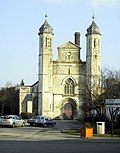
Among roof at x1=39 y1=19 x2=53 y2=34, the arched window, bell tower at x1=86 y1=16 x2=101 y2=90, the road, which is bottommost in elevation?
the road

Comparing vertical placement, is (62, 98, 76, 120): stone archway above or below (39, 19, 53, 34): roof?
below

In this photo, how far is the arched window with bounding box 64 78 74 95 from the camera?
8538 cm

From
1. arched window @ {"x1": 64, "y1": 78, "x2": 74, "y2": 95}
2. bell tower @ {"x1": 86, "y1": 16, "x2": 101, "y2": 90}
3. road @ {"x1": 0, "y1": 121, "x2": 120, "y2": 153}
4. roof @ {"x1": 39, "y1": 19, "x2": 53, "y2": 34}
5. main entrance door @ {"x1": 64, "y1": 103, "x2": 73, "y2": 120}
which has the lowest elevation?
road @ {"x1": 0, "y1": 121, "x2": 120, "y2": 153}

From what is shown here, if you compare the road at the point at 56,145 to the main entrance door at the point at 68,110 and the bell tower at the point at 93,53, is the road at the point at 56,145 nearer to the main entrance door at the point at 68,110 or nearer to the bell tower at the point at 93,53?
the bell tower at the point at 93,53

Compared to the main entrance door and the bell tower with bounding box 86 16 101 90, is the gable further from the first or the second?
the main entrance door

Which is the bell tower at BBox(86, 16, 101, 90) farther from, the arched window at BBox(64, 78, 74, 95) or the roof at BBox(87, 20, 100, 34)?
the arched window at BBox(64, 78, 74, 95)

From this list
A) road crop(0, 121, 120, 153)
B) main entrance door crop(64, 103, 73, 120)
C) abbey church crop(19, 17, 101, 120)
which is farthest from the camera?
main entrance door crop(64, 103, 73, 120)

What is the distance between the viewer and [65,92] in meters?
85.5

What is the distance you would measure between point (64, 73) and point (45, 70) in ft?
14.4

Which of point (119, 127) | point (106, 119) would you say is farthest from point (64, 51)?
point (119, 127)

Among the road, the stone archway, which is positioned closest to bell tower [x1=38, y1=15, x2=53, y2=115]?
the stone archway

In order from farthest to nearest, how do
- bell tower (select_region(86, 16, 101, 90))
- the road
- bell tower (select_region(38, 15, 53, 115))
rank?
1. bell tower (select_region(86, 16, 101, 90))
2. bell tower (select_region(38, 15, 53, 115))
3. the road

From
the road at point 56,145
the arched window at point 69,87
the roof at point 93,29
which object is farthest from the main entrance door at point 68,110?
the road at point 56,145

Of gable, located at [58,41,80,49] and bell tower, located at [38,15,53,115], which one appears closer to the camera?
bell tower, located at [38,15,53,115]
